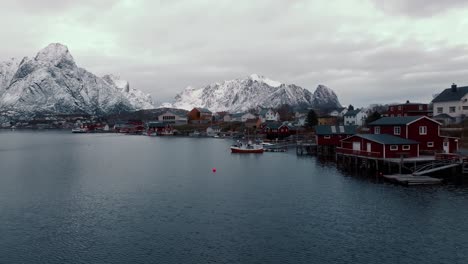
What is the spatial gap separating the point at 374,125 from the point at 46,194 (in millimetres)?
52360

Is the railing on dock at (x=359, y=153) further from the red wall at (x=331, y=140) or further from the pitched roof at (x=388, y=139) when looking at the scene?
the red wall at (x=331, y=140)

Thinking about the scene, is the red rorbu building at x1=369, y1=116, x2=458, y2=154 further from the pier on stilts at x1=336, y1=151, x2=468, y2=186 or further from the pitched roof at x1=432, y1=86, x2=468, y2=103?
the pitched roof at x1=432, y1=86, x2=468, y2=103

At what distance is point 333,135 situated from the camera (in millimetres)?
88688

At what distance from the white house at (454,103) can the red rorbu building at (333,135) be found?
76.2 feet

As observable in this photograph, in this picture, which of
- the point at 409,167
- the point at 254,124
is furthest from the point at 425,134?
the point at 254,124

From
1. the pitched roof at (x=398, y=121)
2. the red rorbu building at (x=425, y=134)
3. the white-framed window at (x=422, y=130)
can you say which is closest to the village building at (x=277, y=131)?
the pitched roof at (x=398, y=121)

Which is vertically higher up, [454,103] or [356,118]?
[454,103]

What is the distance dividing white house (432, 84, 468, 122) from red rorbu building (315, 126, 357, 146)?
76.2ft

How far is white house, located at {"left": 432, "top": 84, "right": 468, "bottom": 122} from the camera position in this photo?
297 feet

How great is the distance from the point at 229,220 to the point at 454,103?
77481mm

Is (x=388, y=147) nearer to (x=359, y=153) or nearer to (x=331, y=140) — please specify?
(x=359, y=153)

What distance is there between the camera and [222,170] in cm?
6775

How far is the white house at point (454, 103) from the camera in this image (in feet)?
297

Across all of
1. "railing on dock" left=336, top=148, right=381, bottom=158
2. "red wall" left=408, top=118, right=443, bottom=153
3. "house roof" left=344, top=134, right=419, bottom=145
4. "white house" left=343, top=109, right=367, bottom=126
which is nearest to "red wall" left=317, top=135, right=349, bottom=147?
"railing on dock" left=336, top=148, right=381, bottom=158
